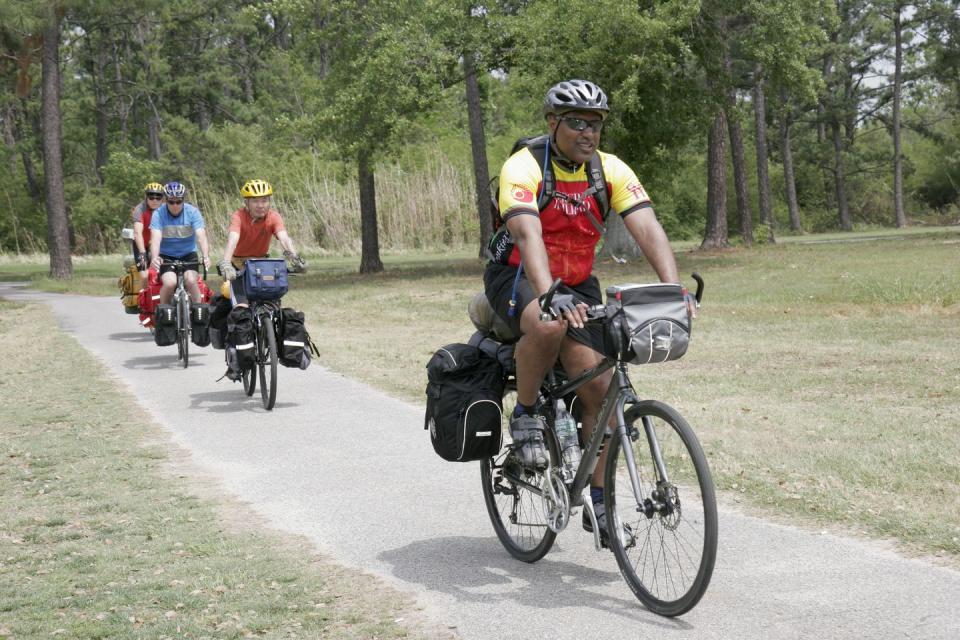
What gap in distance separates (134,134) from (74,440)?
2261 inches

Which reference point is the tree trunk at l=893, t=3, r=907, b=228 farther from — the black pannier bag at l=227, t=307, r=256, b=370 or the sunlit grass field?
the black pannier bag at l=227, t=307, r=256, b=370

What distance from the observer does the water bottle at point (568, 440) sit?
5.18 m

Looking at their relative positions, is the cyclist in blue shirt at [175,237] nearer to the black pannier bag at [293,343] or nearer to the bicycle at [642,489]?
the black pannier bag at [293,343]

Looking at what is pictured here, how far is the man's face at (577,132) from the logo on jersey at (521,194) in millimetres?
269

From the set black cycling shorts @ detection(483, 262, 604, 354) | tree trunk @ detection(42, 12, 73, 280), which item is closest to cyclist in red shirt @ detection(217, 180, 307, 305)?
black cycling shorts @ detection(483, 262, 604, 354)

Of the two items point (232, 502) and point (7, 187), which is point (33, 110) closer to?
point (7, 187)

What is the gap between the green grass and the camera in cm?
484

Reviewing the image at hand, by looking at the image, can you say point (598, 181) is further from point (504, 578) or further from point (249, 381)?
point (249, 381)

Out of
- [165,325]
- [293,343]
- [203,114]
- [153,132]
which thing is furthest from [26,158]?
[293,343]

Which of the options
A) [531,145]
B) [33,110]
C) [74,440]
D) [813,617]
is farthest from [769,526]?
[33,110]

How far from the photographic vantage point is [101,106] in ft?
196

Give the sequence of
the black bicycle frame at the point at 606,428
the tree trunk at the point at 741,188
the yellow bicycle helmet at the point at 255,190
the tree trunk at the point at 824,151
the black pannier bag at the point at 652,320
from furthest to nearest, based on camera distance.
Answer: the tree trunk at the point at 824,151
the tree trunk at the point at 741,188
the yellow bicycle helmet at the point at 255,190
the black bicycle frame at the point at 606,428
the black pannier bag at the point at 652,320

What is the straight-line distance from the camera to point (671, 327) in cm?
454

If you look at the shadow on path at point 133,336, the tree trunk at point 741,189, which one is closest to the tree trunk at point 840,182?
the tree trunk at point 741,189
